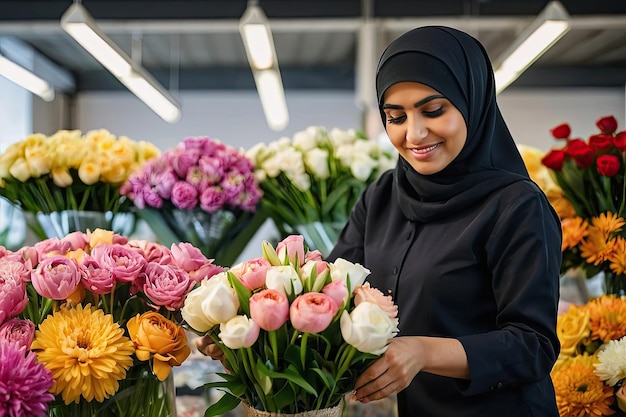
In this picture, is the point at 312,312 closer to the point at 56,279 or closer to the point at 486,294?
the point at 56,279

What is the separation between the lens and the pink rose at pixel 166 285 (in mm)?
1009

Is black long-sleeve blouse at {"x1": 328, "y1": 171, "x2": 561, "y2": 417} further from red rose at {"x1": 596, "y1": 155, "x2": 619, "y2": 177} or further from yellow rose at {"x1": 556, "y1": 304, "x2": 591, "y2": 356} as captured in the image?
red rose at {"x1": 596, "y1": 155, "x2": 619, "y2": 177}

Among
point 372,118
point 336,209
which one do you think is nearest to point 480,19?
point 372,118

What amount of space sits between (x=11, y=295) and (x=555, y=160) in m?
1.22

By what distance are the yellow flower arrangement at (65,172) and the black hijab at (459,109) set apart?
0.83 metres

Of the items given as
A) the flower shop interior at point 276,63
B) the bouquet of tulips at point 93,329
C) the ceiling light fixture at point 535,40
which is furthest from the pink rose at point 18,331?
the flower shop interior at point 276,63

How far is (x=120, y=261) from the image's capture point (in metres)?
1.02

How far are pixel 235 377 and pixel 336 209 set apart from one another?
1.03 meters

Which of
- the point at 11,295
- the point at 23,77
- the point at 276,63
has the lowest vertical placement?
Answer: the point at 11,295

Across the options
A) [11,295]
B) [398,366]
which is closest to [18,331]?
[11,295]

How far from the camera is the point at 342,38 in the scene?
772cm

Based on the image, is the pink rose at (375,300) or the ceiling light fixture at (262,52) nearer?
the pink rose at (375,300)

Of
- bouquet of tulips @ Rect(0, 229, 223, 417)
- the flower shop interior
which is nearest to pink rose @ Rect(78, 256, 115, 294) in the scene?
bouquet of tulips @ Rect(0, 229, 223, 417)

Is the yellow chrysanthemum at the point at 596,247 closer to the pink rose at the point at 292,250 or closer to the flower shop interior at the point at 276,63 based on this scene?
the pink rose at the point at 292,250
